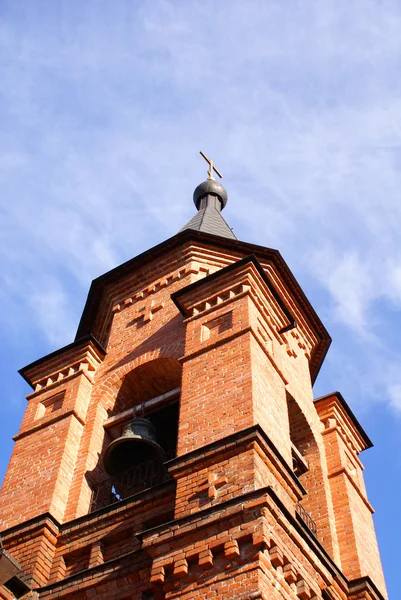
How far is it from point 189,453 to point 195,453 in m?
0.08

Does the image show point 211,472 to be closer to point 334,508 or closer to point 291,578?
point 291,578

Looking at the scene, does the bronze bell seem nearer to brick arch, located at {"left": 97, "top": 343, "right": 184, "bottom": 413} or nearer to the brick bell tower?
the brick bell tower

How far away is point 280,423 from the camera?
10.5 m

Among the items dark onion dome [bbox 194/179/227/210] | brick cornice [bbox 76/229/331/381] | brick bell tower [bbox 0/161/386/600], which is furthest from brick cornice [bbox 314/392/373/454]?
dark onion dome [bbox 194/179/227/210]

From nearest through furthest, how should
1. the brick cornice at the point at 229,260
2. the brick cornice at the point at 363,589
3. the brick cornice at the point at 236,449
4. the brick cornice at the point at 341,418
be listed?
the brick cornice at the point at 236,449 < the brick cornice at the point at 363,589 < the brick cornice at the point at 341,418 < the brick cornice at the point at 229,260

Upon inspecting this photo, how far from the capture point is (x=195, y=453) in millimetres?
9523

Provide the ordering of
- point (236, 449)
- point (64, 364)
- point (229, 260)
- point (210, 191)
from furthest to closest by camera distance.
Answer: point (210, 191) → point (229, 260) → point (64, 364) → point (236, 449)

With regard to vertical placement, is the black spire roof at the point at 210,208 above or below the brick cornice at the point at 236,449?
above

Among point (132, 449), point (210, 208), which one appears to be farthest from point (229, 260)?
point (210, 208)

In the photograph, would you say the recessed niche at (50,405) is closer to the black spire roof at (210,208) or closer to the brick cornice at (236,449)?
the brick cornice at (236,449)

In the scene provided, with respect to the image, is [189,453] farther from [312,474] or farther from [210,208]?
[210,208]

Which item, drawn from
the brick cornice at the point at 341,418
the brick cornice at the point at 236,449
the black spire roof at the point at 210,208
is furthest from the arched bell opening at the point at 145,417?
the black spire roof at the point at 210,208

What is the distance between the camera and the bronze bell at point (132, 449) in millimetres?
11148

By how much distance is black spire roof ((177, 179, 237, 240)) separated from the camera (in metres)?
17.5
